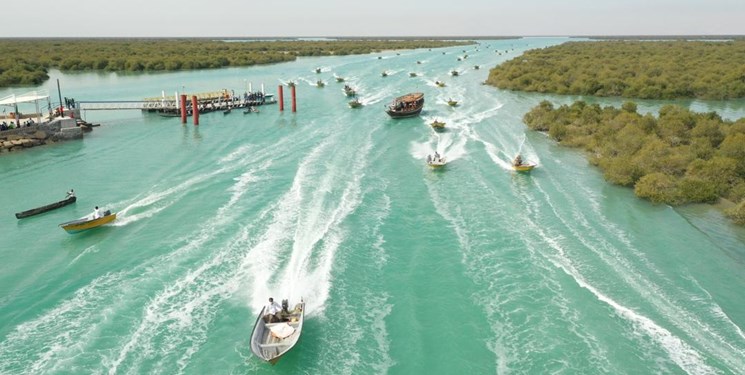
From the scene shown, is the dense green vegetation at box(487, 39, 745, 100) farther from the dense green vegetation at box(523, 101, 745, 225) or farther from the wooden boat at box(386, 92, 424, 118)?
the wooden boat at box(386, 92, 424, 118)

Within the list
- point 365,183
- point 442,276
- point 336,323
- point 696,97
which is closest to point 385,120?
point 365,183

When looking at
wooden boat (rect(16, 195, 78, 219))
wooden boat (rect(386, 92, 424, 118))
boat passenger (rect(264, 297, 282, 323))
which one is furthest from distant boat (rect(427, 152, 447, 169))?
wooden boat (rect(16, 195, 78, 219))

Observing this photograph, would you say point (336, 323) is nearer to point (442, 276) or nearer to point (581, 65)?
point (442, 276)

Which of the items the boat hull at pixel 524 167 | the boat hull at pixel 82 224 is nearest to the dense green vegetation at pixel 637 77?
the boat hull at pixel 524 167

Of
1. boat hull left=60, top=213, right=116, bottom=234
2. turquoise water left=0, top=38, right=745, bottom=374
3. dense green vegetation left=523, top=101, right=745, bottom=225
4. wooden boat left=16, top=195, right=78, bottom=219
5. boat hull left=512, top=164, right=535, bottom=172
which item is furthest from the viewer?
boat hull left=512, top=164, right=535, bottom=172

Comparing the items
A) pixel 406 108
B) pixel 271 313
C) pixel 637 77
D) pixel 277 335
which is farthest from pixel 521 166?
pixel 637 77

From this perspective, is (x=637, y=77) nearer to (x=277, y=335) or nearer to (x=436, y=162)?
(x=436, y=162)
